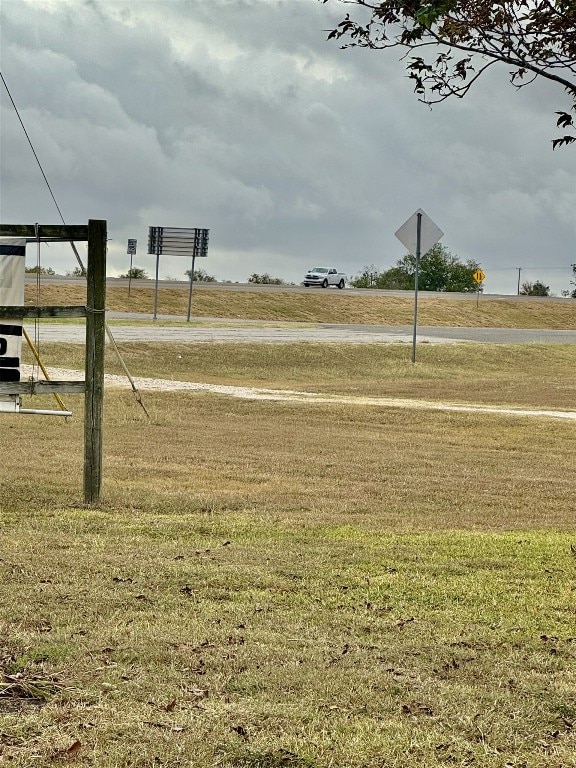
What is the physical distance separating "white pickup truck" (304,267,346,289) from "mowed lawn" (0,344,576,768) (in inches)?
1988

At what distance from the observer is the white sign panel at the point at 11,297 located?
904 cm

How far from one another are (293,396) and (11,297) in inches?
470

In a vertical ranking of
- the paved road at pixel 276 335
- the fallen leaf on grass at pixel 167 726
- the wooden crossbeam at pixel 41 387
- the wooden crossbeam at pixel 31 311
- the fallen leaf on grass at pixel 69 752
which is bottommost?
the fallen leaf on grass at pixel 69 752

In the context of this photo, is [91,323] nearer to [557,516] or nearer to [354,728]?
[557,516]

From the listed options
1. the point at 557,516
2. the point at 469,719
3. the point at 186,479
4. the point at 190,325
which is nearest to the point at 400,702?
the point at 469,719

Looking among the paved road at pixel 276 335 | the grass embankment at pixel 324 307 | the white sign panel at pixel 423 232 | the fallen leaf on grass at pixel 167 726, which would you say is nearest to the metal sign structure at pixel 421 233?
the white sign panel at pixel 423 232

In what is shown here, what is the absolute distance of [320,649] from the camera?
525 cm

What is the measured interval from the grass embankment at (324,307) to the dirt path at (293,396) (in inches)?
901

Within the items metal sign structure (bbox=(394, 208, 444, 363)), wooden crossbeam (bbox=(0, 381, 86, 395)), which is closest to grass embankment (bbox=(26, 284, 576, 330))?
metal sign structure (bbox=(394, 208, 444, 363))

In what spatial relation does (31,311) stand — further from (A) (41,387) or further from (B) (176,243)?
(B) (176,243)

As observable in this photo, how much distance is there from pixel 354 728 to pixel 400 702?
368mm

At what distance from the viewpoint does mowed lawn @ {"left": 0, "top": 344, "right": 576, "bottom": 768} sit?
4180 mm

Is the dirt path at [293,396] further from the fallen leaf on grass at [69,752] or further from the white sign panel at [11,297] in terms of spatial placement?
the fallen leaf on grass at [69,752]

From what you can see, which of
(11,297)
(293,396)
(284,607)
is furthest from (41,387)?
(293,396)
